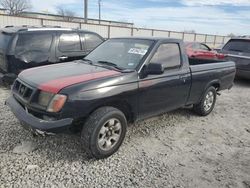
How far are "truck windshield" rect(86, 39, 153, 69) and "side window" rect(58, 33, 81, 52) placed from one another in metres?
2.08

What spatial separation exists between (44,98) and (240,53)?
8.49 m

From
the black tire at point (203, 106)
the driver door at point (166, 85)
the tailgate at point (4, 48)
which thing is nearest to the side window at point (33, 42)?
the tailgate at point (4, 48)

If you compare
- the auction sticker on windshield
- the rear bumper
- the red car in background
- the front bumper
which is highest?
the auction sticker on windshield

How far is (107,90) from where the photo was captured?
3768 millimetres

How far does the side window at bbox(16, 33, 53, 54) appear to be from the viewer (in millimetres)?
6336

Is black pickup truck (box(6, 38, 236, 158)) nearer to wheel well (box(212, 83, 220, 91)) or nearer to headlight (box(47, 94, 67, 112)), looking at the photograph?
headlight (box(47, 94, 67, 112))

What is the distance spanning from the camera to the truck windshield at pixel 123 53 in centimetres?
440

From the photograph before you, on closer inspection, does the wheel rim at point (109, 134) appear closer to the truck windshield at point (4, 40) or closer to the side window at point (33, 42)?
the side window at point (33, 42)

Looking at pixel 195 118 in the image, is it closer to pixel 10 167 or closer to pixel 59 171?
pixel 59 171

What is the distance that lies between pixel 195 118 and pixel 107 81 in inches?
113

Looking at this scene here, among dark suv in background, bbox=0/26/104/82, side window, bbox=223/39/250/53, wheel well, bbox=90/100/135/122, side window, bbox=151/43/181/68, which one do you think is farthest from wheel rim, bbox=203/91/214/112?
side window, bbox=223/39/250/53

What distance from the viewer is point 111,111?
3.81m

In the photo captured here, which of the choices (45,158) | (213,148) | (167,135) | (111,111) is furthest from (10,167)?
(213,148)

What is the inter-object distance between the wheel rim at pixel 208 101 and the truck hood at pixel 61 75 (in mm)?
2760
